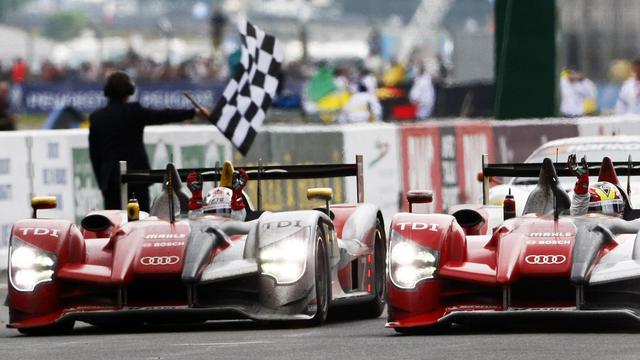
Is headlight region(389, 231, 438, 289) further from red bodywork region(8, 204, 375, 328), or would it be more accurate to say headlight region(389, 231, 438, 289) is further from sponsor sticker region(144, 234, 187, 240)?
sponsor sticker region(144, 234, 187, 240)

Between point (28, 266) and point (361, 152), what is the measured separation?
8930 millimetres

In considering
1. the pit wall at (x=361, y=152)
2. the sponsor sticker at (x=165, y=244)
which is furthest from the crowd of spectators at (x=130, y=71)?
the sponsor sticker at (x=165, y=244)

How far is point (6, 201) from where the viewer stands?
18.1 meters

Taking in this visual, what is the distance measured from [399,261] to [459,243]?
342 millimetres

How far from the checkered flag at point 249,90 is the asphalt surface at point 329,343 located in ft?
13.1

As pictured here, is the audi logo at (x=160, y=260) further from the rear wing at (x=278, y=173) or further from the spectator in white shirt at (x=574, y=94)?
the spectator in white shirt at (x=574, y=94)

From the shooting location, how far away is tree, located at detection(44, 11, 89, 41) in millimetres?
125938

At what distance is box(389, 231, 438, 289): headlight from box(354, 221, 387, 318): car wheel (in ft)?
6.25

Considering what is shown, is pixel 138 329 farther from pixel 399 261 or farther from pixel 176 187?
pixel 399 261

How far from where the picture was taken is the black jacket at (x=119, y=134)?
48.0ft

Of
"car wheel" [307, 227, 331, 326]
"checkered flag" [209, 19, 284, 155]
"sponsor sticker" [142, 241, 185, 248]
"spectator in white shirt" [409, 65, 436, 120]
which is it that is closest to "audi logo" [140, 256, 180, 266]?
"sponsor sticker" [142, 241, 185, 248]

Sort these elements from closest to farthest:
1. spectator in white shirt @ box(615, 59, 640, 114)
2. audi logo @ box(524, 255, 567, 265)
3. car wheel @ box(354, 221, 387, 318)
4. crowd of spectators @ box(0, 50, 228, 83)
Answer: audi logo @ box(524, 255, 567, 265)
car wheel @ box(354, 221, 387, 318)
spectator in white shirt @ box(615, 59, 640, 114)
crowd of spectators @ box(0, 50, 228, 83)

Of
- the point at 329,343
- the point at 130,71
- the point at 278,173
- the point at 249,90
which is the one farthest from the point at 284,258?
the point at 130,71

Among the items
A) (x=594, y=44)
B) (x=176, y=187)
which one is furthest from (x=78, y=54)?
(x=176, y=187)
